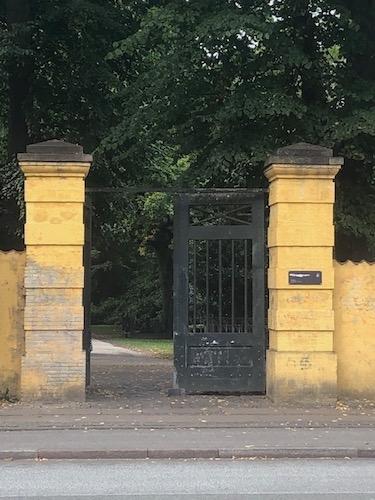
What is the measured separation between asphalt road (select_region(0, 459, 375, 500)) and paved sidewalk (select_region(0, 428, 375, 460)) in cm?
18

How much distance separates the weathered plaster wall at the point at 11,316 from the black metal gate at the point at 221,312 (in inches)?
101

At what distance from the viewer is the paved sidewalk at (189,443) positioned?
9.02 m

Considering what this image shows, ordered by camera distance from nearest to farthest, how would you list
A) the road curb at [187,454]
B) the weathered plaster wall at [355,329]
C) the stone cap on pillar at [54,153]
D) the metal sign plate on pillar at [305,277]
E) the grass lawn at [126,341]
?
the road curb at [187,454] → the stone cap on pillar at [54,153] → the metal sign plate on pillar at [305,277] → the weathered plaster wall at [355,329] → the grass lawn at [126,341]

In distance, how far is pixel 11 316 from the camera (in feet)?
41.9

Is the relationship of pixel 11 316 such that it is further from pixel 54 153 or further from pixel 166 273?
pixel 166 273

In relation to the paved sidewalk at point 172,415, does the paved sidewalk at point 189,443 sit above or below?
below

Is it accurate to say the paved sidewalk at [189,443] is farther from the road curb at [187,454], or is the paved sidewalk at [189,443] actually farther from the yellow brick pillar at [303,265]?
the yellow brick pillar at [303,265]

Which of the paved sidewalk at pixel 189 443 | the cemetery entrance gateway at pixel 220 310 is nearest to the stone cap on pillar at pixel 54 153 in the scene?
the cemetery entrance gateway at pixel 220 310

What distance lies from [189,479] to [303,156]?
21.3 feet

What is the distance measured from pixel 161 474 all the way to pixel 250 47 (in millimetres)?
9953

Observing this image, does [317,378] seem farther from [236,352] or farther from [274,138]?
[274,138]

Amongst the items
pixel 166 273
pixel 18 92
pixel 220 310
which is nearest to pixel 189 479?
pixel 220 310

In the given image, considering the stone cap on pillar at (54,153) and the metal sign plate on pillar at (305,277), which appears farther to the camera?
the metal sign plate on pillar at (305,277)

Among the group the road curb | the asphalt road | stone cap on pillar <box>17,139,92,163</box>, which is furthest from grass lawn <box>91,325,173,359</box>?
the asphalt road
